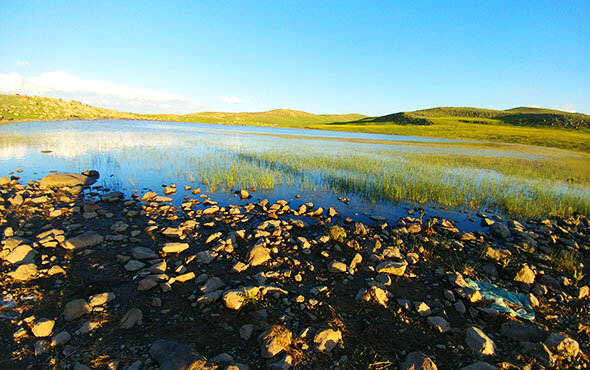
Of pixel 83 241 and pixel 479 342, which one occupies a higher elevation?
pixel 83 241

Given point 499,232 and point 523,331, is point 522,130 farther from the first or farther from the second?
point 523,331

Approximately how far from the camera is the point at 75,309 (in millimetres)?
4465

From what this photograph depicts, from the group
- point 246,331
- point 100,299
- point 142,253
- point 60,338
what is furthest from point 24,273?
point 246,331

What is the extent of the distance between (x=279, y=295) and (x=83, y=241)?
6186 millimetres

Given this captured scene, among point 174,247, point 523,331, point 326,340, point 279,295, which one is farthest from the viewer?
point 174,247

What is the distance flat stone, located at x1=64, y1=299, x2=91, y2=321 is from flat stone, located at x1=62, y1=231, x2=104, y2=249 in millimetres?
3187

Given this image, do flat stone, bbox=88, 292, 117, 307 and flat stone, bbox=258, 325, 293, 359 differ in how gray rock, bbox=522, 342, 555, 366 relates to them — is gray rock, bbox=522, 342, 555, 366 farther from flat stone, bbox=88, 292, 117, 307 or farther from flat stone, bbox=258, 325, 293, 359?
flat stone, bbox=88, 292, 117, 307

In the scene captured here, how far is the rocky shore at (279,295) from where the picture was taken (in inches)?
154

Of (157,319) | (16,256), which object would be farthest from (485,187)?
(16,256)

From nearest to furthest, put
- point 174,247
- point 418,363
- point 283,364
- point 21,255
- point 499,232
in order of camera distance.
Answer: point 283,364 < point 418,363 < point 21,255 < point 174,247 < point 499,232

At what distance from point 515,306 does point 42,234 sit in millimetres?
12654

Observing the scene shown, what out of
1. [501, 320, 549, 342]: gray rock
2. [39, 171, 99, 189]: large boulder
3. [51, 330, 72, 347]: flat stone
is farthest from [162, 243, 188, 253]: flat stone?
[39, 171, 99, 189]: large boulder

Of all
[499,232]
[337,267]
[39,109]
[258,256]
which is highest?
[39,109]

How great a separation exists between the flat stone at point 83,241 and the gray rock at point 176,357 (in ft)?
16.8
